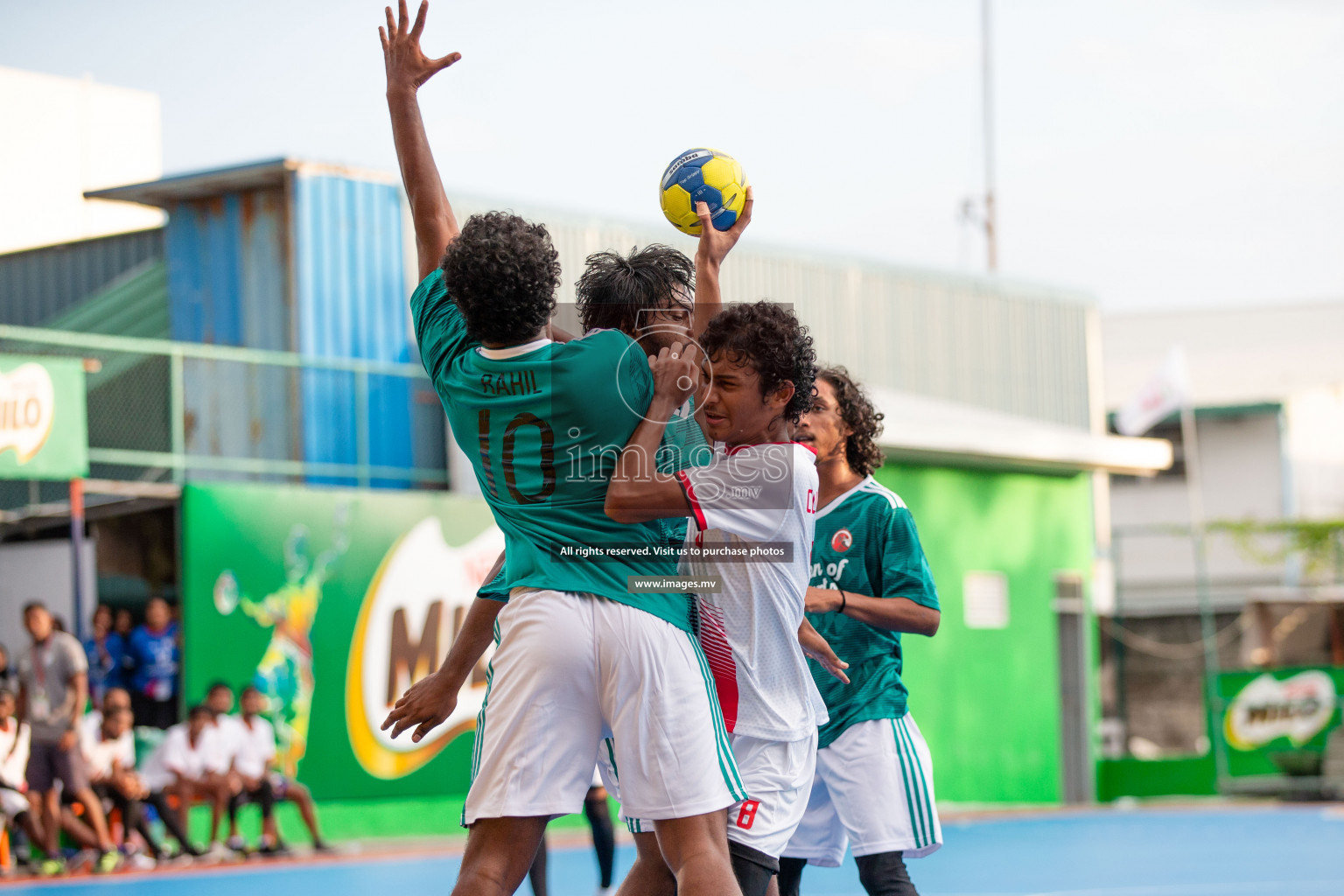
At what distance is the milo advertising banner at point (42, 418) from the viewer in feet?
39.2

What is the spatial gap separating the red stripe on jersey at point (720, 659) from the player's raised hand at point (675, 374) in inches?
25.0

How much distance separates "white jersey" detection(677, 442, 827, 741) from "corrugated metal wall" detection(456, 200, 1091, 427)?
14346 mm

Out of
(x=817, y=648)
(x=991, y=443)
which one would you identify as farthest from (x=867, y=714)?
(x=991, y=443)

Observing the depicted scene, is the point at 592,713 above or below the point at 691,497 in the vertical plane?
below

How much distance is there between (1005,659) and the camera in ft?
63.6

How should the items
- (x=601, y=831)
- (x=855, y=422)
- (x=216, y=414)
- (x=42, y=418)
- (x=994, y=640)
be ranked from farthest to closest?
1. (x=994, y=640)
2. (x=216, y=414)
3. (x=42, y=418)
4. (x=601, y=831)
5. (x=855, y=422)

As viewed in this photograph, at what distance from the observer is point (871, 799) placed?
504 centimetres

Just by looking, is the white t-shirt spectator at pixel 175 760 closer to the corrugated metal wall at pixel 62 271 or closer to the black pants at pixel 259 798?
the black pants at pixel 259 798

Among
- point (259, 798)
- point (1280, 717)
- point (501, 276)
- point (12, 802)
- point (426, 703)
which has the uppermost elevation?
point (501, 276)

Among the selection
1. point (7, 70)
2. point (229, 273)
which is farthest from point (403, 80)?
point (7, 70)

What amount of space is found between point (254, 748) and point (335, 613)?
1.61 m

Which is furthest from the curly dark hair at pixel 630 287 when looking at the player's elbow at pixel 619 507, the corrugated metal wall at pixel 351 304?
the corrugated metal wall at pixel 351 304

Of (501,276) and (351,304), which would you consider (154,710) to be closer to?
(351,304)

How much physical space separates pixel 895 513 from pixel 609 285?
150 centimetres
